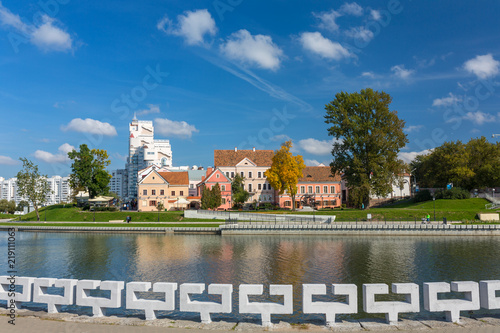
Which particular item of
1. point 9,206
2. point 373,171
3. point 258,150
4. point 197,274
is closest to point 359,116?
point 373,171

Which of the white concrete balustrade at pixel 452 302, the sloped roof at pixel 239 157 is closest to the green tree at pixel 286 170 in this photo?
the sloped roof at pixel 239 157

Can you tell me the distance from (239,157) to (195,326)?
7517 cm

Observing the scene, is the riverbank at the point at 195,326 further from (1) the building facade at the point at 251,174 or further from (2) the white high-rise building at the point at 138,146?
(2) the white high-rise building at the point at 138,146

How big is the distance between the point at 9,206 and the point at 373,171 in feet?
350

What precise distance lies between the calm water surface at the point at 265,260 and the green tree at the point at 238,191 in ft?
103

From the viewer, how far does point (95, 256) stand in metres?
29.9

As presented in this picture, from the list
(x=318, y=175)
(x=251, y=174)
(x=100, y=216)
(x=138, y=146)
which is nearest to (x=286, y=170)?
(x=318, y=175)

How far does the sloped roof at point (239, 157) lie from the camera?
8319 cm

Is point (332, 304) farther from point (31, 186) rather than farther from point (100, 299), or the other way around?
point (31, 186)

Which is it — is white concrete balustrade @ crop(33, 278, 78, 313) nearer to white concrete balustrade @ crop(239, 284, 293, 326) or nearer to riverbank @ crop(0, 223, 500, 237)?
white concrete balustrade @ crop(239, 284, 293, 326)

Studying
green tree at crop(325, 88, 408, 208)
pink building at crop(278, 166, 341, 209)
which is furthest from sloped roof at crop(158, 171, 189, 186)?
green tree at crop(325, 88, 408, 208)

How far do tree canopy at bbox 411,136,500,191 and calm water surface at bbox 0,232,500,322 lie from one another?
2538 cm

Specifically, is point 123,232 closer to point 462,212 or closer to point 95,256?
point 95,256

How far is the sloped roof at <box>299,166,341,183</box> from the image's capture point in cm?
7931
